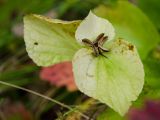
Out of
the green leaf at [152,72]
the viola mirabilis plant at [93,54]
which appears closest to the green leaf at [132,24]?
the green leaf at [152,72]

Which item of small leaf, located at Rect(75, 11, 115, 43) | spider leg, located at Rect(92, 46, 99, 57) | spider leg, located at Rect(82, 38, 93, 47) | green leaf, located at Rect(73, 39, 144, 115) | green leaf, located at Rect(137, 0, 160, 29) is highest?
small leaf, located at Rect(75, 11, 115, 43)

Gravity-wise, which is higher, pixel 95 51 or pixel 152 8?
pixel 95 51

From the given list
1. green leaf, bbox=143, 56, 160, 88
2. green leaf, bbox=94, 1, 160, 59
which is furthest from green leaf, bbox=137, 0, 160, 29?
green leaf, bbox=143, 56, 160, 88

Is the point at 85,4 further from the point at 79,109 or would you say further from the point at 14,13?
the point at 79,109

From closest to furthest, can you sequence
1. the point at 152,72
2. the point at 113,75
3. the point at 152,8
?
1. the point at 113,75
2. the point at 152,72
3. the point at 152,8

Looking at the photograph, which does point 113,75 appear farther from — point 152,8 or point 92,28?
point 152,8

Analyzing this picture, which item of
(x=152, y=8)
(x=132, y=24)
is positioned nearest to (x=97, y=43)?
(x=132, y=24)

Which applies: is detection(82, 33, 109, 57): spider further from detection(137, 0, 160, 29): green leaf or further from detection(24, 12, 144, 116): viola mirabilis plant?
detection(137, 0, 160, 29): green leaf

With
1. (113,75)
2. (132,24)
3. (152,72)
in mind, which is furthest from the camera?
(132,24)
